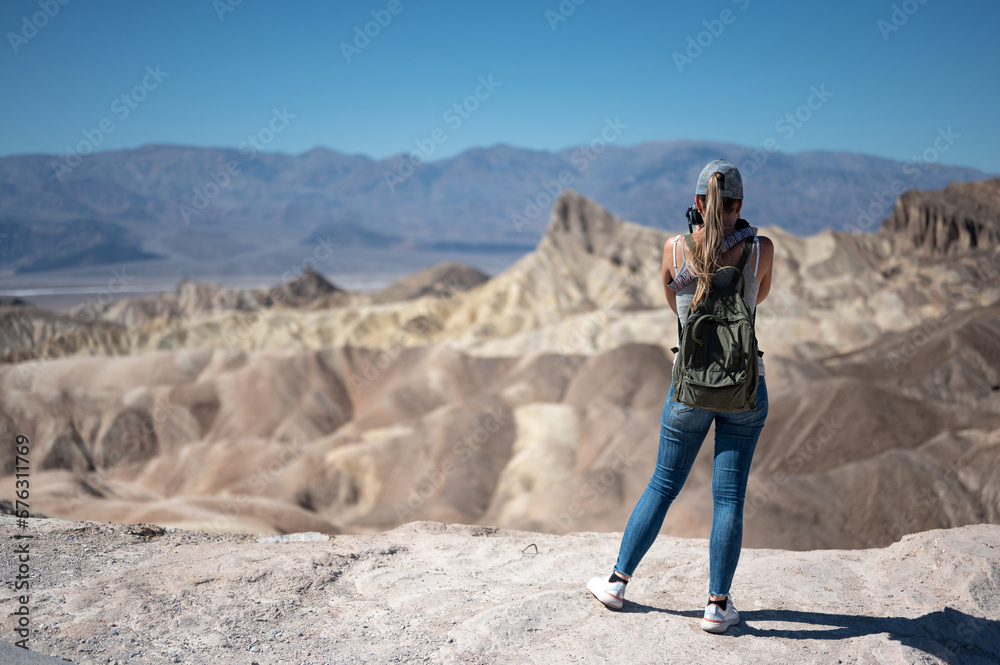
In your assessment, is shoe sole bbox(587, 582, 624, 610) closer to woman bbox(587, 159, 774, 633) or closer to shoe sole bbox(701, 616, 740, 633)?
woman bbox(587, 159, 774, 633)

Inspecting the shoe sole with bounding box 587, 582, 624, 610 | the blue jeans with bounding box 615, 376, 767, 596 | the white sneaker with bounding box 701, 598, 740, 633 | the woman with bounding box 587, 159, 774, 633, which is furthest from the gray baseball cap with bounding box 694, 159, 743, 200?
the shoe sole with bounding box 587, 582, 624, 610

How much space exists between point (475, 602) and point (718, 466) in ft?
5.26

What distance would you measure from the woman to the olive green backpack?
0.07 metres

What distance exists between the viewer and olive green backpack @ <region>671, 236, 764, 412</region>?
315 cm

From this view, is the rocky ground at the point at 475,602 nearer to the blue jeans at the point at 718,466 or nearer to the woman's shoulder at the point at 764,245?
the blue jeans at the point at 718,466

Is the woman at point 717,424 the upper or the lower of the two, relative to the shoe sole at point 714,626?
upper

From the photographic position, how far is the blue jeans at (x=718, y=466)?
3369 mm

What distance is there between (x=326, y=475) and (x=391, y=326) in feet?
95.8

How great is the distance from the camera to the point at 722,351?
3.19 metres

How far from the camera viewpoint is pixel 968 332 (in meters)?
29.2

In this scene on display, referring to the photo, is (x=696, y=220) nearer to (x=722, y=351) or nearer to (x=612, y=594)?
(x=722, y=351)

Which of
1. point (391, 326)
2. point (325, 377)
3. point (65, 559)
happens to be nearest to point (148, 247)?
point (391, 326)

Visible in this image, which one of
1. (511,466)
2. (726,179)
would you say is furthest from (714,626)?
(511,466)

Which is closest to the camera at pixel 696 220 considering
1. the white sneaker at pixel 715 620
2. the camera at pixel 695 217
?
the camera at pixel 695 217
